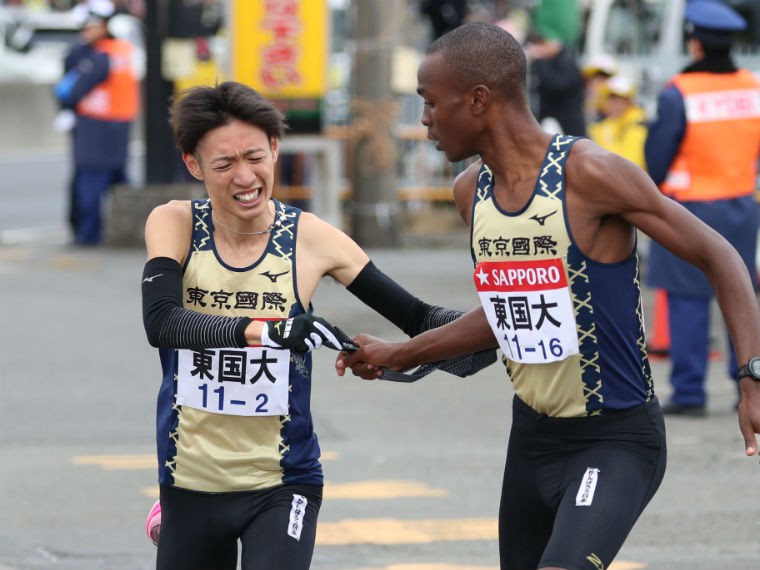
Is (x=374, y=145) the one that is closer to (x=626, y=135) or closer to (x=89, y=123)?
(x=89, y=123)

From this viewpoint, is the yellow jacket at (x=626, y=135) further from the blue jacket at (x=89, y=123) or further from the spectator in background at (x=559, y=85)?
the blue jacket at (x=89, y=123)

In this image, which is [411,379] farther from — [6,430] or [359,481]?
[6,430]

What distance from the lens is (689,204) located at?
9242 mm

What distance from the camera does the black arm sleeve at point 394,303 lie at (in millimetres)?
4543

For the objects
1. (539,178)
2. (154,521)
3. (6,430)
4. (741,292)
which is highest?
(539,178)

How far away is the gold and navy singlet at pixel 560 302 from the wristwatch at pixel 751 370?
29 cm

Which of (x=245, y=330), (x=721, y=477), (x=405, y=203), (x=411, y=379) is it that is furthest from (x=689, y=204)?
(x=405, y=203)

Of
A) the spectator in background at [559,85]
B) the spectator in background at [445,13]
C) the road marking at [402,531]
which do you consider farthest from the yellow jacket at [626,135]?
the road marking at [402,531]

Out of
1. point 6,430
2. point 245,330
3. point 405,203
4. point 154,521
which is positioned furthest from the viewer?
point 405,203

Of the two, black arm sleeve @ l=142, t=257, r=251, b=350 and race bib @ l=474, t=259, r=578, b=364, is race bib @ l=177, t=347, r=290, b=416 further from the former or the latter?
race bib @ l=474, t=259, r=578, b=364

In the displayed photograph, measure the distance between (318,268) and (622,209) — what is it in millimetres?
812

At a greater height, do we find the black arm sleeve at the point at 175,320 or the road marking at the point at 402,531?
the black arm sleeve at the point at 175,320

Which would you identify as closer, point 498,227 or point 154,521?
point 498,227

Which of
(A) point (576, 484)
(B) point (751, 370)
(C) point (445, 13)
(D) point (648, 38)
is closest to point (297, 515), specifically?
(A) point (576, 484)
